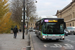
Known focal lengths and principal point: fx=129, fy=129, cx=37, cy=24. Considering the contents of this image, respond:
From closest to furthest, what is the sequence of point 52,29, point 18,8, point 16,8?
point 52,29, point 18,8, point 16,8

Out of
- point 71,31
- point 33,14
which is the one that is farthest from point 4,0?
point 33,14

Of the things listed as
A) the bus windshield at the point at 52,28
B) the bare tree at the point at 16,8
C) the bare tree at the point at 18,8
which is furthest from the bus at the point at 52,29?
the bare tree at the point at 16,8

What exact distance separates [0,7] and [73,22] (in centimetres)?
5823

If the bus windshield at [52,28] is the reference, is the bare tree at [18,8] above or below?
above

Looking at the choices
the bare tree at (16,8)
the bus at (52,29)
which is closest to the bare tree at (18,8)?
the bare tree at (16,8)

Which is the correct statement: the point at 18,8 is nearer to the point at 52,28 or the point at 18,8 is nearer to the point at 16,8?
the point at 16,8

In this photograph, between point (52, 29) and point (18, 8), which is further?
point (18, 8)

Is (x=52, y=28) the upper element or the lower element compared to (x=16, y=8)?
lower

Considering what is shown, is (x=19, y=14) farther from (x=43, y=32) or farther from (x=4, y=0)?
(x=43, y=32)

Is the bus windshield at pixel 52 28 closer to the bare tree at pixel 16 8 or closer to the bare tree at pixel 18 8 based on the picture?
the bare tree at pixel 18 8

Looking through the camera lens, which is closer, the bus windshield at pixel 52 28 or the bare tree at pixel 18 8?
the bus windshield at pixel 52 28

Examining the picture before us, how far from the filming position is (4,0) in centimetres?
2070

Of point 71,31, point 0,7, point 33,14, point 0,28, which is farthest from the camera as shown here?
point 33,14

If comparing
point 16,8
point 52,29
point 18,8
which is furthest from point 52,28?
point 16,8
